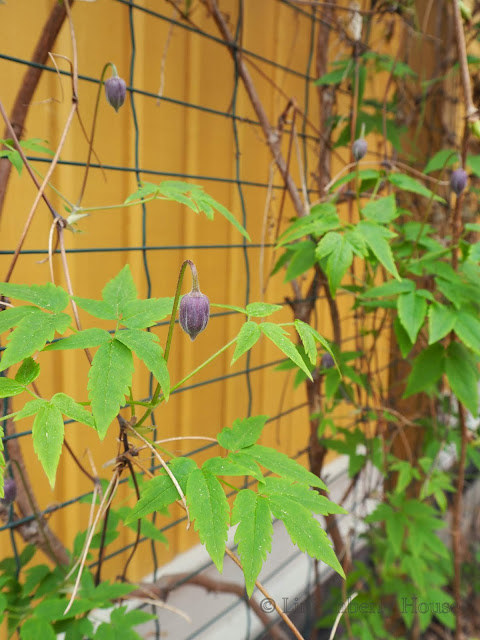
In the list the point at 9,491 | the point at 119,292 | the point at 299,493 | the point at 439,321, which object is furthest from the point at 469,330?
the point at 9,491

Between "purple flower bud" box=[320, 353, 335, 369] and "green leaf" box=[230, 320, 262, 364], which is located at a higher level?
"green leaf" box=[230, 320, 262, 364]

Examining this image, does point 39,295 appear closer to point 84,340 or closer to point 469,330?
point 84,340

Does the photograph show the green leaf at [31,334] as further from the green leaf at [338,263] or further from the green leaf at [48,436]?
the green leaf at [338,263]

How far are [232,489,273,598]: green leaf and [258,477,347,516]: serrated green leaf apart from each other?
0.02m

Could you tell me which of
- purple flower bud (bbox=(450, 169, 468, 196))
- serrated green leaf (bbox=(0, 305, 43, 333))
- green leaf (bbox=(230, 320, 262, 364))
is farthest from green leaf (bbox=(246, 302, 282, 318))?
purple flower bud (bbox=(450, 169, 468, 196))

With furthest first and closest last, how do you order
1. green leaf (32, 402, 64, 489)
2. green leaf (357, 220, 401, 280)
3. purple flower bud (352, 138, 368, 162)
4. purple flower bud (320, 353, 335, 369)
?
purple flower bud (320, 353, 335, 369) → purple flower bud (352, 138, 368, 162) → green leaf (357, 220, 401, 280) → green leaf (32, 402, 64, 489)

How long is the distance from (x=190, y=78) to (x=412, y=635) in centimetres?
216

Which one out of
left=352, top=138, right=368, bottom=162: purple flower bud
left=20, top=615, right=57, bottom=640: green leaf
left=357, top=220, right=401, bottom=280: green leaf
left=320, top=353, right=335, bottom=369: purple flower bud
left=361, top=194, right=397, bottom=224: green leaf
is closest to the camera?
left=20, top=615, right=57, bottom=640: green leaf

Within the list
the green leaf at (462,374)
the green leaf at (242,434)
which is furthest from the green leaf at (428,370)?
the green leaf at (242,434)

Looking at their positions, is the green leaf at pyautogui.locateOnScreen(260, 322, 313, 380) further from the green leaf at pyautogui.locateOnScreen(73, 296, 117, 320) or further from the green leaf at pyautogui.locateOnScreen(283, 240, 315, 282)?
the green leaf at pyautogui.locateOnScreen(283, 240, 315, 282)

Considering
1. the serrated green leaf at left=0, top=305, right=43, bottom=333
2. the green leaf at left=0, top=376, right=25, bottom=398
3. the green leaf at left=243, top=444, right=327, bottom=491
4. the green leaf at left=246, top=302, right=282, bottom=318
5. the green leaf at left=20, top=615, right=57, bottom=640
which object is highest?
the green leaf at left=246, top=302, right=282, bottom=318

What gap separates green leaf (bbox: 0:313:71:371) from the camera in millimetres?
532

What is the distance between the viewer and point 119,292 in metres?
0.69

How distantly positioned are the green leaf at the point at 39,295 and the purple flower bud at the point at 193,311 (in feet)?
0.46
